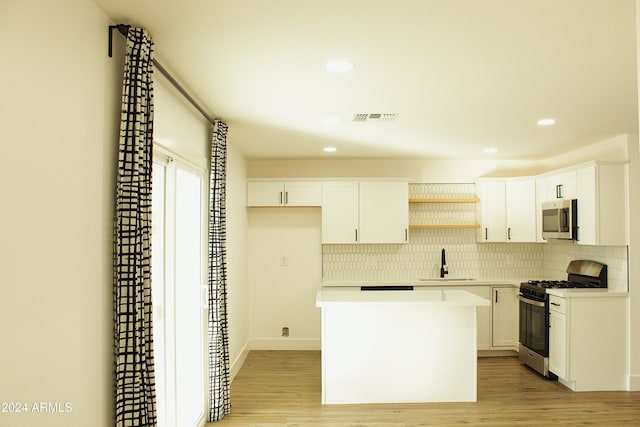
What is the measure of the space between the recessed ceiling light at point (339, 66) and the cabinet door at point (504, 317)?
4.15 meters

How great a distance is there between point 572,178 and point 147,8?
470cm

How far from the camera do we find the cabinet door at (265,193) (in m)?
6.07

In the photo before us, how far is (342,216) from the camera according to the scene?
604 centimetres

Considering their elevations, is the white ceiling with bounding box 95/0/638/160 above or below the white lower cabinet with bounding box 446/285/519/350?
above

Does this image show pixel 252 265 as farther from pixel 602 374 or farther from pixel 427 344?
pixel 602 374

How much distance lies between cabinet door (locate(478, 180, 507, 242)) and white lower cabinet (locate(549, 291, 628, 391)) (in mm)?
1501

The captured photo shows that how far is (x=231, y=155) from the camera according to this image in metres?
5.02

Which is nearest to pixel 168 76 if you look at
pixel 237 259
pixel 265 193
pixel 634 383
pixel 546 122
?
pixel 237 259

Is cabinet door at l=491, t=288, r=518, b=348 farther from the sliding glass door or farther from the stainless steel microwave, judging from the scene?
the sliding glass door

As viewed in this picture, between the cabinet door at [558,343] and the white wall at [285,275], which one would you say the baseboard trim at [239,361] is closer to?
the white wall at [285,275]

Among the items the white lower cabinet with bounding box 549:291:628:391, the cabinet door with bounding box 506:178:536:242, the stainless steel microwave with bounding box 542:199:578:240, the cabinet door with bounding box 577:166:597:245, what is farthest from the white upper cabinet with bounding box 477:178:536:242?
the white lower cabinet with bounding box 549:291:628:391

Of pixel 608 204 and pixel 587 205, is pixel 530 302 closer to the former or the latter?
→ pixel 587 205

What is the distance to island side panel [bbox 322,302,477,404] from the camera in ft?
13.9

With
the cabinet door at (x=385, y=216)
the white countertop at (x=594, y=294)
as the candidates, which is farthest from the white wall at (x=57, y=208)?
the white countertop at (x=594, y=294)
